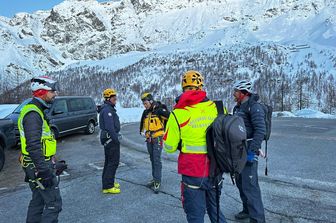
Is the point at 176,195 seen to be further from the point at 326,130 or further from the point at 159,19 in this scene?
the point at 159,19

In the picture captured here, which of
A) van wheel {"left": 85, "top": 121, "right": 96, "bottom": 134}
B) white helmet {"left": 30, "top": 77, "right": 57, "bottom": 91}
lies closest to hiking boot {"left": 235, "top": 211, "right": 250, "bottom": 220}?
white helmet {"left": 30, "top": 77, "right": 57, "bottom": 91}

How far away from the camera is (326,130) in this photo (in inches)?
559

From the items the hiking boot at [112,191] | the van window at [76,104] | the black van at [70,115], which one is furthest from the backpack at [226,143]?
the van window at [76,104]

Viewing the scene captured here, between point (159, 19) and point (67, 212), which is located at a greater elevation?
point (159, 19)

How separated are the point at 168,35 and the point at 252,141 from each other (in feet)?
457

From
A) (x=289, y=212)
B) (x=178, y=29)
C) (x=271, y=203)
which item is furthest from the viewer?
(x=178, y=29)

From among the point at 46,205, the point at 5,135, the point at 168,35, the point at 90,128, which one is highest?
the point at 168,35

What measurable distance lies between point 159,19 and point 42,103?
17018cm

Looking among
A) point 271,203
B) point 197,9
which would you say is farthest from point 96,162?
point 197,9

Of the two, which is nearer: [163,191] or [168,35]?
[163,191]

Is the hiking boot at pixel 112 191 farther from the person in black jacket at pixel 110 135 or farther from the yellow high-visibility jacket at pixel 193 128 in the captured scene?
the yellow high-visibility jacket at pixel 193 128

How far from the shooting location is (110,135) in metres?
6.09

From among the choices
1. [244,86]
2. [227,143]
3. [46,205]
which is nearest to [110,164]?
[46,205]

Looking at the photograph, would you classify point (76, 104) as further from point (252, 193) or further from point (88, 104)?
point (252, 193)
